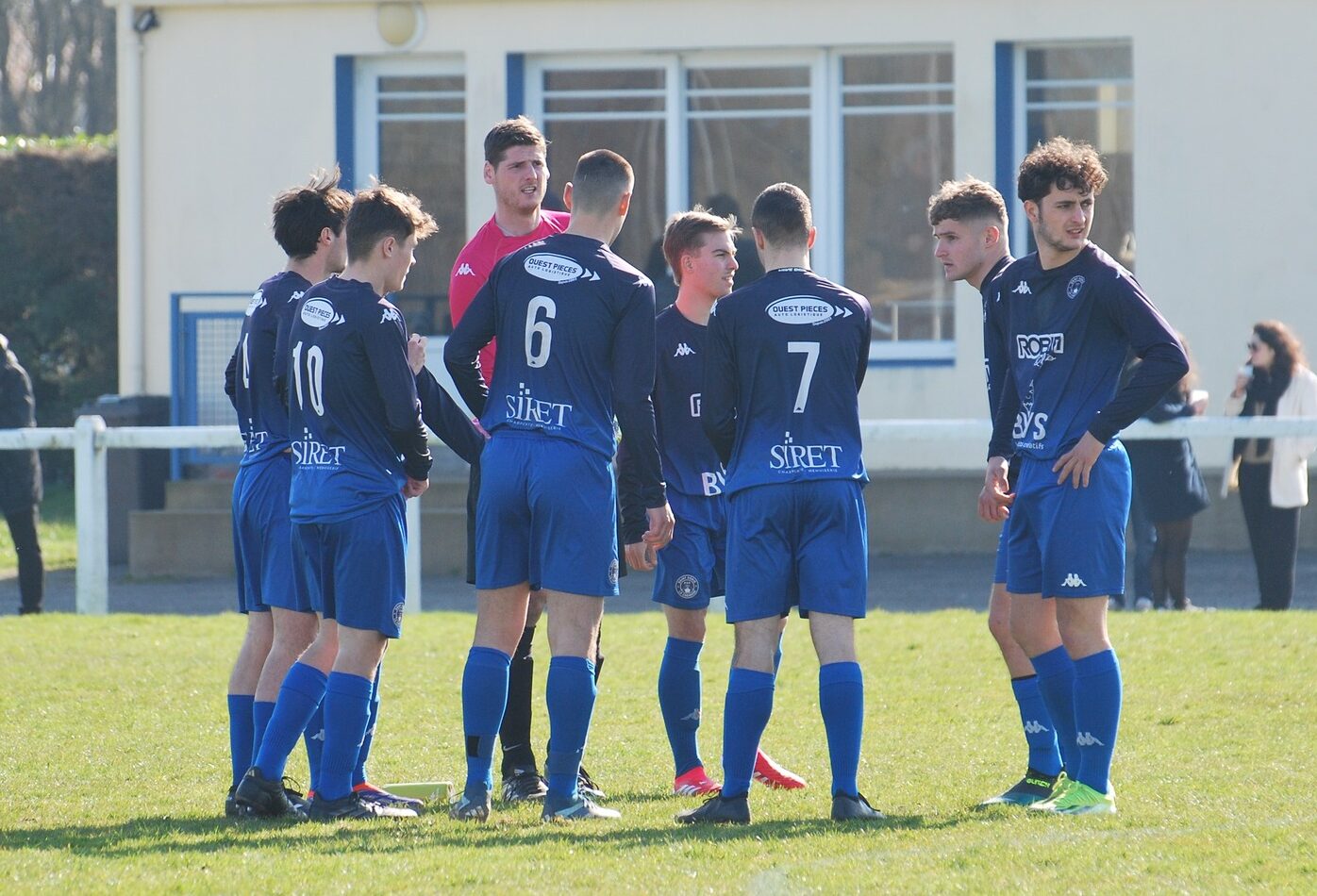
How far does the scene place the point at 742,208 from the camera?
1703 cm

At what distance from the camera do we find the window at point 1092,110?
16250 mm

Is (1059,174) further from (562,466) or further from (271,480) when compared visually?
(271,480)

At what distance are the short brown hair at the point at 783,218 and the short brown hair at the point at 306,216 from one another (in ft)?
5.14

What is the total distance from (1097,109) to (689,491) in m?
10.7

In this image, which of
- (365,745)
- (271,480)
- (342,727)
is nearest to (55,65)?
(271,480)

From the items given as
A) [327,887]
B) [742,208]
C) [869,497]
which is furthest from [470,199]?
[327,887]

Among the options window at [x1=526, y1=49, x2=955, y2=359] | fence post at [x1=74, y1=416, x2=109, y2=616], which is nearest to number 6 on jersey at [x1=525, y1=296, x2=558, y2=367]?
fence post at [x1=74, y1=416, x2=109, y2=616]

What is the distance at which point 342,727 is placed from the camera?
6.08 meters

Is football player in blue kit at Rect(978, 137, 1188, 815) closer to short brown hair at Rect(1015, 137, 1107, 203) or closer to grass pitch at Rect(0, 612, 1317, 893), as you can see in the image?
short brown hair at Rect(1015, 137, 1107, 203)

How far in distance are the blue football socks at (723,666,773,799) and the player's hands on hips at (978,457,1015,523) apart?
1.07 metres

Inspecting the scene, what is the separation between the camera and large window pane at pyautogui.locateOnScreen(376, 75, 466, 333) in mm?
17125

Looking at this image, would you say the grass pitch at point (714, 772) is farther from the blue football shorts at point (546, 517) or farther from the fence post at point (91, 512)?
the blue football shorts at point (546, 517)

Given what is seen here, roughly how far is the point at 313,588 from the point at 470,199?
11249 millimetres

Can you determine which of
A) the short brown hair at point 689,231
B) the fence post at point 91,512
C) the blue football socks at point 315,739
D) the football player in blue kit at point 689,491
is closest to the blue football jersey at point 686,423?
the football player in blue kit at point 689,491
